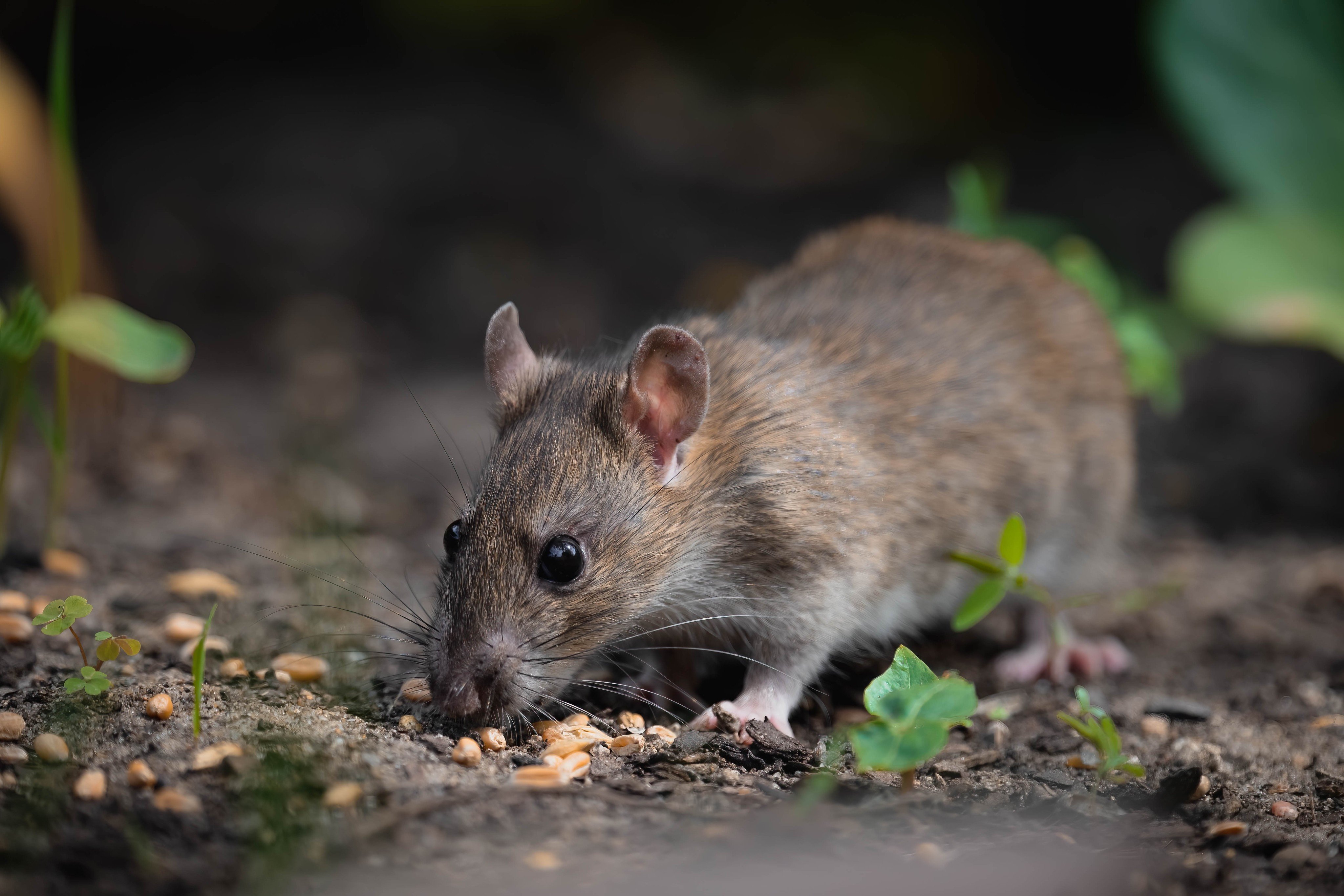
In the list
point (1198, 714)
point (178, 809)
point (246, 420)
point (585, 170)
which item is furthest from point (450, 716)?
point (585, 170)

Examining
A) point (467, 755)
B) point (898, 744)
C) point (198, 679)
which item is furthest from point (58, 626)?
point (898, 744)

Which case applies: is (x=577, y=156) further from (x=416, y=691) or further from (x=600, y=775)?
(x=600, y=775)

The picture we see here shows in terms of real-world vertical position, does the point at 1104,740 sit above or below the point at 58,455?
below

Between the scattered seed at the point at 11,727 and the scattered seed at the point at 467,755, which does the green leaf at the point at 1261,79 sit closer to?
the scattered seed at the point at 467,755

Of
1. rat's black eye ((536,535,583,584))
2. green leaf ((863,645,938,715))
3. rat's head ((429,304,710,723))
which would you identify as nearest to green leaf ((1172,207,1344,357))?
rat's head ((429,304,710,723))

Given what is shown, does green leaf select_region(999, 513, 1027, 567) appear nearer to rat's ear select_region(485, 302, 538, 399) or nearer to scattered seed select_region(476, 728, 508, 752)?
scattered seed select_region(476, 728, 508, 752)

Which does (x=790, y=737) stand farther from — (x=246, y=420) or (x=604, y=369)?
(x=246, y=420)
